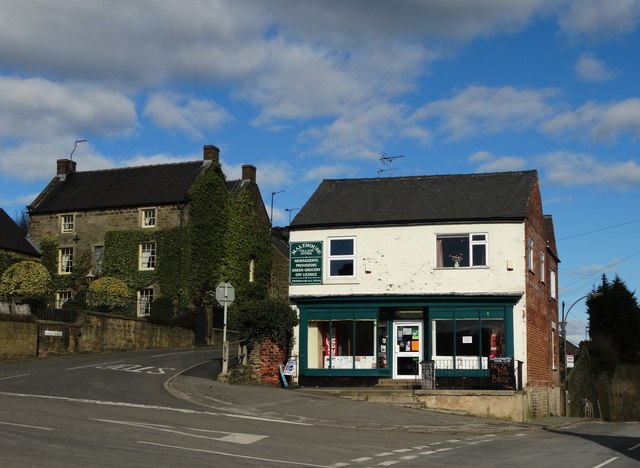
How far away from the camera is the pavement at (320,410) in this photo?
70.2 ft

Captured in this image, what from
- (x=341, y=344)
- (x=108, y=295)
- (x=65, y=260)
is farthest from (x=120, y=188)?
(x=341, y=344)

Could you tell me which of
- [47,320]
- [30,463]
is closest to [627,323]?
[47,320]

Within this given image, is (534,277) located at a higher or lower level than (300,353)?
higher

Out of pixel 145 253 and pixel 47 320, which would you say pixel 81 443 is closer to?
pixel 47 320

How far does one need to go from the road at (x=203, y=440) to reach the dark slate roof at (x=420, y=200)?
907 centimetres

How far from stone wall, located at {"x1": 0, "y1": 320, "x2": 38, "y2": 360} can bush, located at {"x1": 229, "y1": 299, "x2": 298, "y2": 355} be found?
40.3 feet

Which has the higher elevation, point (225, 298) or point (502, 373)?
point (225, 298)

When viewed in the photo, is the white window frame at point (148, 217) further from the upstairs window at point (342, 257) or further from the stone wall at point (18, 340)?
the upstairs window at point (342, 257)

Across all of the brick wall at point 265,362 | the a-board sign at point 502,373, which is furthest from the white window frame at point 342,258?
the a-board sign at point 502,373

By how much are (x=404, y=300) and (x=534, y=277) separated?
5.79 metres

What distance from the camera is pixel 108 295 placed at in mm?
47375

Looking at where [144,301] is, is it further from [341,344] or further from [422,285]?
[422,285]

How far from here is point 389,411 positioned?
2403 cm

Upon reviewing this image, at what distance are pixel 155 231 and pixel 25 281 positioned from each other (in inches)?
374
